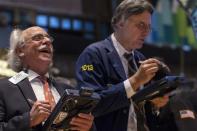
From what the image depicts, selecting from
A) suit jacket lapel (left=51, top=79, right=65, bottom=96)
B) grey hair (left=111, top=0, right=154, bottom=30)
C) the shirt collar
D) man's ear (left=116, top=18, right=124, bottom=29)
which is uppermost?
grey hair (left=111, top=0, right=154, bottom=30)

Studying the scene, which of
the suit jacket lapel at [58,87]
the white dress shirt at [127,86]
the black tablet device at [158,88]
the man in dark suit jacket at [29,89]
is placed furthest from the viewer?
the suit jacket lapel at [58,87]

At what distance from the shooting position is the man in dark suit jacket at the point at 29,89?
2736mm

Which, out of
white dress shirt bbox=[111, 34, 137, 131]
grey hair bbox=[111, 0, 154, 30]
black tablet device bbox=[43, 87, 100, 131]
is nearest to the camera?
black tablet device bbox=[43, 87, 100, 131]

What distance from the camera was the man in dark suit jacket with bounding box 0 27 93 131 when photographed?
2.74 meters

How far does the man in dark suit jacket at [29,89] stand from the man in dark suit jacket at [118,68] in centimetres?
23

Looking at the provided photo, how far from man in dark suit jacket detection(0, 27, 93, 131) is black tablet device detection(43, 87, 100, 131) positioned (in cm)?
5

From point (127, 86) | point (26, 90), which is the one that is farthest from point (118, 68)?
point (26, 90)

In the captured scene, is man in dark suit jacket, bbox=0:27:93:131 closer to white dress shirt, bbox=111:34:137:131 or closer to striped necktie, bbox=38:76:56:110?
striped necktie, bbox=38:76:56:110

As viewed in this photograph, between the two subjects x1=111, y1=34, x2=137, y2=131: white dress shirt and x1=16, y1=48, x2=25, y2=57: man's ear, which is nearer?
x1=111, y1=34, x2=137, y2=131: white dress shirt

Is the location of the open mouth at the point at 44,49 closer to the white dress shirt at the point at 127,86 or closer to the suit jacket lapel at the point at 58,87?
the suit jacket lapel at the point at 58,87

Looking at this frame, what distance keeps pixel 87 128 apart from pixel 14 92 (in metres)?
0.47

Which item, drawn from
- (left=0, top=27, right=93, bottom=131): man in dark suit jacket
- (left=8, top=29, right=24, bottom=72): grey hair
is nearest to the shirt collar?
(left=0, top=27, right=93, bottom=131): man in dark suit jacket

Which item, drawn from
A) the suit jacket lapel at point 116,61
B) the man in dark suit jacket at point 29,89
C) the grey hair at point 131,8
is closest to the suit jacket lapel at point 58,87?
the man in dark suit jacket at point 29,89

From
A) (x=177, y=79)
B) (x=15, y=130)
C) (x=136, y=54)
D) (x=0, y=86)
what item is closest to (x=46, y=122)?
(x=15, y=130)
